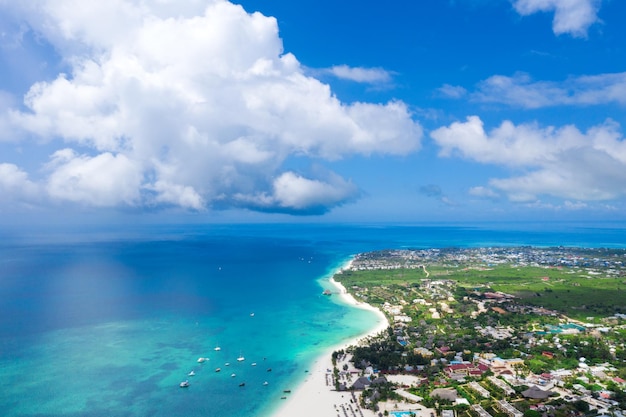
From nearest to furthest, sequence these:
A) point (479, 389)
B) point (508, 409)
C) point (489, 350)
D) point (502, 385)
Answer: point (508, 409) < point (479, 389) < point (502, 385) < point (489, 350)

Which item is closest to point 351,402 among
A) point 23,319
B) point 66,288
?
point 23,319

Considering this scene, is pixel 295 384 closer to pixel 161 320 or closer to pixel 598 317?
pixel 161 320

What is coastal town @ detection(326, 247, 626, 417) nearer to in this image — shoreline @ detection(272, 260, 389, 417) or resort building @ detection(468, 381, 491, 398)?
resort building @ detection(468, 381, 491, 398)

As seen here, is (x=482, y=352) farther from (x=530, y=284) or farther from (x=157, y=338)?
(x=530, y=284)

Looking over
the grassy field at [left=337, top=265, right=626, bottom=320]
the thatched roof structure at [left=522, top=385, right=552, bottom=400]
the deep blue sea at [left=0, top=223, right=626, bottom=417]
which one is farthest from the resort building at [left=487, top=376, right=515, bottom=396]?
the grassy field at [left=337, top=265, right=626, bottom=320]

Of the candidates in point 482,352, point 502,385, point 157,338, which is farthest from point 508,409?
point 157,338

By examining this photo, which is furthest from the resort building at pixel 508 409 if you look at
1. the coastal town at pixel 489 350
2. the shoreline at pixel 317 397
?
the shoreline at pixel 317 397

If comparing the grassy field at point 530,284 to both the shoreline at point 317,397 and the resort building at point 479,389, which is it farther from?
the resort building at point 479,389
